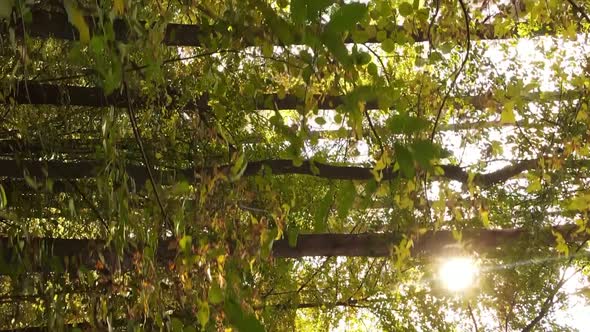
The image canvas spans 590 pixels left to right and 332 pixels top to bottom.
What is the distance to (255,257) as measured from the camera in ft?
5.77

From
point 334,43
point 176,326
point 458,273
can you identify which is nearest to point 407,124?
point 334,43

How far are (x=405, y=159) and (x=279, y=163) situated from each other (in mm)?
2024

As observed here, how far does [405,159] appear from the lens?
908mm

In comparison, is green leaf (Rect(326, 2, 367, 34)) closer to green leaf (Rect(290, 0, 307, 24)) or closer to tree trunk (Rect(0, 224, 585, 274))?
green leaf (Rect(290, 0, 307, 24))

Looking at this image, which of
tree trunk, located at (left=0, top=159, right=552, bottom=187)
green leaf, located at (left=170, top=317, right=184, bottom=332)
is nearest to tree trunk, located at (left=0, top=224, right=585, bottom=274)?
tree trunk, located at (left=0, top=159, right=552, bottom=187)

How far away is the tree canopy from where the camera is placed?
135 cm

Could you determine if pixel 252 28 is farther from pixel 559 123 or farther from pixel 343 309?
pixel 343 309

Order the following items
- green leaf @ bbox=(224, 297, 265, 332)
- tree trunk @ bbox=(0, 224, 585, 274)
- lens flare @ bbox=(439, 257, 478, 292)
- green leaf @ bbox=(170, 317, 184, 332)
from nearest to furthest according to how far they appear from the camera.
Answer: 1. green leaf @ bbox=(224, 297, 265, 332)
2. green leaf @ bbox=(170, 317, 184, 332)
3. tree trunk @ bbox=(0, 224, 585, 274)
4. lens flare @ bbox=(439, 257, 478, 292)

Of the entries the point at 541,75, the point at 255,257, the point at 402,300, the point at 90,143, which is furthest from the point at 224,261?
the point at 402,300

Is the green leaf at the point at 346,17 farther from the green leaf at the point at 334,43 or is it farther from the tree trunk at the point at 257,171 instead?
the tree trunk at the point at 257,171

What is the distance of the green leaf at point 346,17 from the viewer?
2.70 feet

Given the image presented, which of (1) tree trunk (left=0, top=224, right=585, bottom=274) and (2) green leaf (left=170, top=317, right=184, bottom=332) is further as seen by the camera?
(1) tree trunk (left=0, top=224, right=585, bottom=274)

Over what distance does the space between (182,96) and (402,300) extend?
255cm

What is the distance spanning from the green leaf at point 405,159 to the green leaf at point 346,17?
183mm
